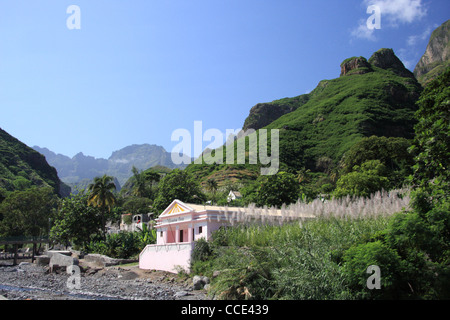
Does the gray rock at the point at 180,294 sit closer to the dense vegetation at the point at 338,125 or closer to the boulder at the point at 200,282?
the boulder at the point at 200,282

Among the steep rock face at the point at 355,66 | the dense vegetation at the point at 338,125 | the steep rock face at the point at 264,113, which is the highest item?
the steep rock face at the point at 355,66

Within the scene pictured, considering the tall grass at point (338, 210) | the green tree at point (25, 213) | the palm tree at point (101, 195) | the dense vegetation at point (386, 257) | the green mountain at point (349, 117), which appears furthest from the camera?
the green mountain at point (349, 117)

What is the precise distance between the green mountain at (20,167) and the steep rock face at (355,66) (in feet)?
397

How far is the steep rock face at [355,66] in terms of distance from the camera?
453 feet

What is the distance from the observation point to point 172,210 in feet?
91.5

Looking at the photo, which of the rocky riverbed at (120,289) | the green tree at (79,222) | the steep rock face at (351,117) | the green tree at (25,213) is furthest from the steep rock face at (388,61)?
the rocky riverbed at (120,289)

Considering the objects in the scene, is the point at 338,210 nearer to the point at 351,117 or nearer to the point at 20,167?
the point at 351,117

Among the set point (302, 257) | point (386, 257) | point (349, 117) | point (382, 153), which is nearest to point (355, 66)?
point (349, 117)

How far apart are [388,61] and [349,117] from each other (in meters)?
58.0

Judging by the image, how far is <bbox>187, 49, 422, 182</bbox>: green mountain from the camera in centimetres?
9569

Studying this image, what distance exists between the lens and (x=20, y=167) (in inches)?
4109

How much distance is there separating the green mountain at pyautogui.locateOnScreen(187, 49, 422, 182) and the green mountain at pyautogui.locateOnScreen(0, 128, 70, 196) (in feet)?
156

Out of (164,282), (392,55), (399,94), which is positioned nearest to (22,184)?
(164,282)

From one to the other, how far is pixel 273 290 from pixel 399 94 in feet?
384
